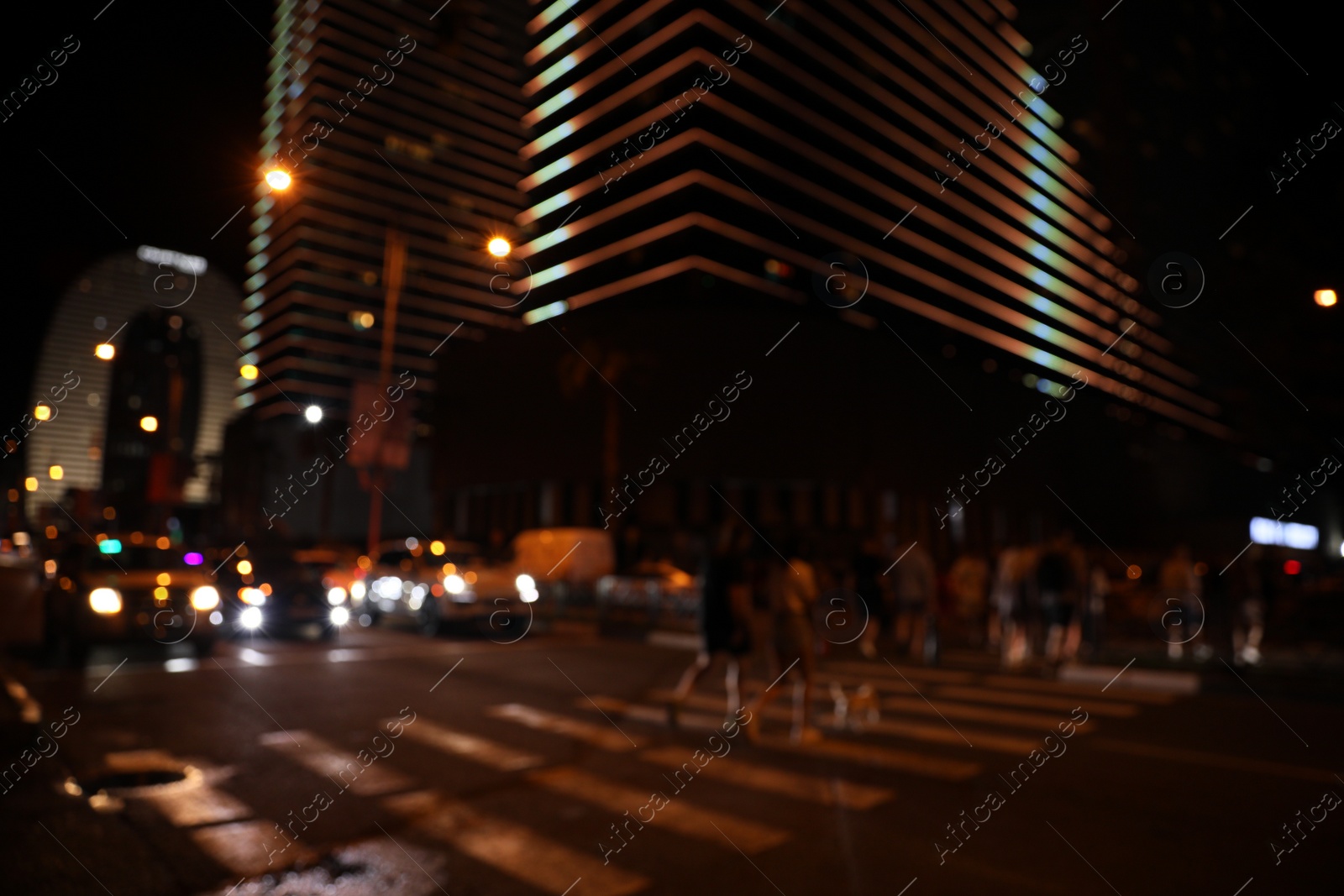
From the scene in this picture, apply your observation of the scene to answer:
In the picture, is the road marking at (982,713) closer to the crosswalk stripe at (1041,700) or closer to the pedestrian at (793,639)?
the crosswalk stripe at (1041,700)

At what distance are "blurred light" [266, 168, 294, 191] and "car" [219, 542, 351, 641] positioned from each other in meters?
7.29

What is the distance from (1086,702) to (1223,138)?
176ft

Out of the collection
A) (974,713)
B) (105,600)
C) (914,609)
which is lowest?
(974,713)

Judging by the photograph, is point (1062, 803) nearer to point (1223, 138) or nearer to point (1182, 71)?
point (1223, 138)

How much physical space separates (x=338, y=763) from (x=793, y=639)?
391 centimetres

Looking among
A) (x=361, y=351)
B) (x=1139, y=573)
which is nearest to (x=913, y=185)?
(x=1139, y=573)

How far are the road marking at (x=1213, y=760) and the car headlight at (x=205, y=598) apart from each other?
455 inches

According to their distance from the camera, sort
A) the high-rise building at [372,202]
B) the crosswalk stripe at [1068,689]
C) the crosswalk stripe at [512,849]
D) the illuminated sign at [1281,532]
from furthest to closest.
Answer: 1. the high-rise building at [372,202]
2. the illuminated sign at [1281,532]
3. the crosswalk stripe at [1068,689]
4. the crosswalk stripe at [512,849]

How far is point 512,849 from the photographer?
471 centimetres

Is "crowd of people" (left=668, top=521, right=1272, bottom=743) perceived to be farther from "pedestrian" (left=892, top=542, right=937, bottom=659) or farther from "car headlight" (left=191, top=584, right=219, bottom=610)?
"car headlight" (left=191, top=584, right=219, bottom=610)

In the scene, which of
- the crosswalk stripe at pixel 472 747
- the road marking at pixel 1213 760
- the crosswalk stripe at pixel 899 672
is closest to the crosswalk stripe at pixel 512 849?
the crosswalk stripe at pixel 472 747

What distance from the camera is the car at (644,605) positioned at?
20.2 meters

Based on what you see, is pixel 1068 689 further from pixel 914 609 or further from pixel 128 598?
pixel 128 598

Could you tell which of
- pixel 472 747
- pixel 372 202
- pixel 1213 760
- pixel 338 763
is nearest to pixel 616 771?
pixel 472 747
